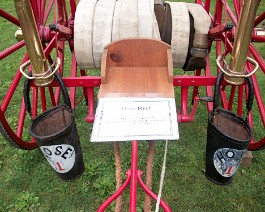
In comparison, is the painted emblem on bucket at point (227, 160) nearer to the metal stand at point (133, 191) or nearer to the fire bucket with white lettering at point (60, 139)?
the metal stand at point (133, 191)

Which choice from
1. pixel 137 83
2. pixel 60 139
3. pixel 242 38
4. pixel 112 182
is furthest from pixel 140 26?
pixel 112 182

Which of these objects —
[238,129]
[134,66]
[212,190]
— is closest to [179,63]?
[134,66]

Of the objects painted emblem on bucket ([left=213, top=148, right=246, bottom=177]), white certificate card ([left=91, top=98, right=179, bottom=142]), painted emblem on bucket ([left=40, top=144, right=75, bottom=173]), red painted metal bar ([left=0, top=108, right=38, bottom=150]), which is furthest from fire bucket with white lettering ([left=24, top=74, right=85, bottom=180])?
painted emblem on bucket ([left=213, top=148, right=246, bottom=177])

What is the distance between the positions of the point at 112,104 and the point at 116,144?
0.19 m

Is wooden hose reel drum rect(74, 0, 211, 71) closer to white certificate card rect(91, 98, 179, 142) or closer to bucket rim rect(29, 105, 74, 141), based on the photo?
bucket rim rect(29, 105, 74, 141)

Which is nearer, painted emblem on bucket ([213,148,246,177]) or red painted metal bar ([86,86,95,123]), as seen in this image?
painted emblem on bucket ([213,148,246,177])

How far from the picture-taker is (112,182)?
8.04 feet

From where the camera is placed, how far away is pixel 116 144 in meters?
1.36

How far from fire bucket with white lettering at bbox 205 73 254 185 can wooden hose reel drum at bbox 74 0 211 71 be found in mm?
647

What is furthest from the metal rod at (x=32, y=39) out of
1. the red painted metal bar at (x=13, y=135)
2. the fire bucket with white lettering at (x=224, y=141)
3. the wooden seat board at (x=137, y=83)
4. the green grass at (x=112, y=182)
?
the green grass at (x=112, y=182)

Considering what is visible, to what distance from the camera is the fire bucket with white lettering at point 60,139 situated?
4.40 ft

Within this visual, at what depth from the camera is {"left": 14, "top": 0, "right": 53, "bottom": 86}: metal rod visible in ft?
3.79

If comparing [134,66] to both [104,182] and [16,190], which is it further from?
[16,190]

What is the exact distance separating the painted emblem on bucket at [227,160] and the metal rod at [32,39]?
0.86 metres
